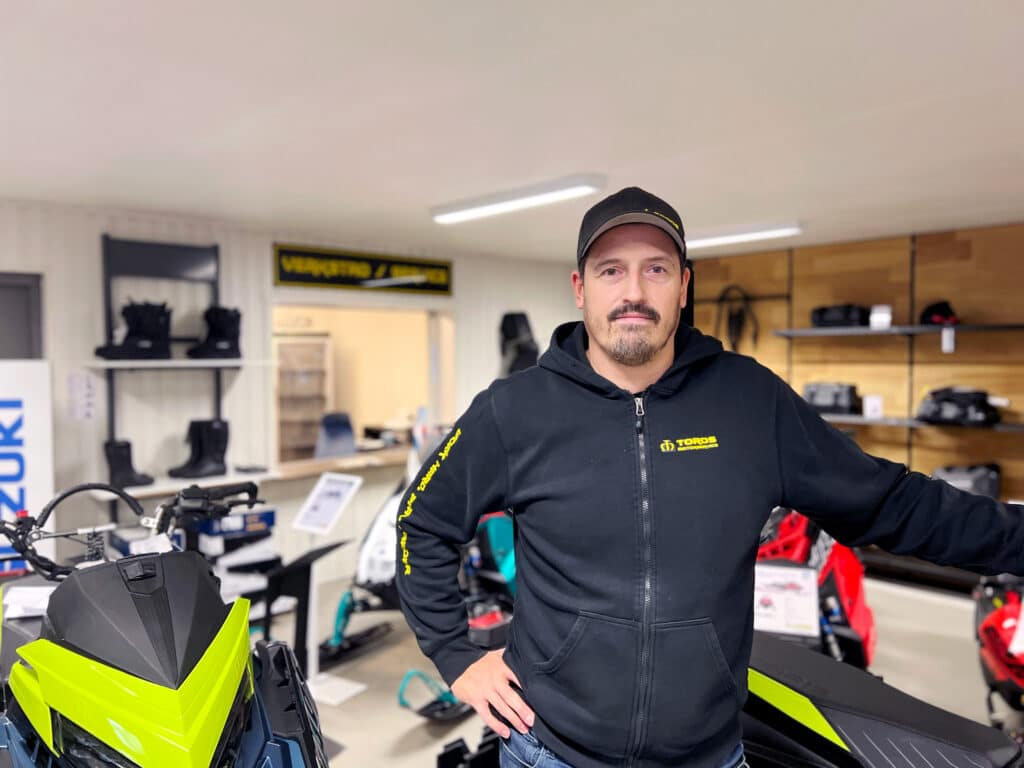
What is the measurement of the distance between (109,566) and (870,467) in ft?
4.57

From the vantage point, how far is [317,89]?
2.59 m

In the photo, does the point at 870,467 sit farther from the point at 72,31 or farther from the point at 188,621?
the point at 72,31

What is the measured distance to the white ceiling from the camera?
81.5 inches

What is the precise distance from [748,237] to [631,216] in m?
4.93

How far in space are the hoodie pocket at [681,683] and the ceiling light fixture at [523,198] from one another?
298 cm

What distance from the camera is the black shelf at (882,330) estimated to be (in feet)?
18.6

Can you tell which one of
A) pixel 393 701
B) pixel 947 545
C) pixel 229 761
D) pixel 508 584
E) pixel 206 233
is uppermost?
pixel 206 233

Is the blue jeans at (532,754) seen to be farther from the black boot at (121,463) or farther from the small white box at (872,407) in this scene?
the small white box at (872,407)

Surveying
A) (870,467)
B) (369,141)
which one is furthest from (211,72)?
(870,467)

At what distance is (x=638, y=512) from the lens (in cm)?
128

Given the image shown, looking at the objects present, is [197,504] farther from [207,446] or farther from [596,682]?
[207,446]

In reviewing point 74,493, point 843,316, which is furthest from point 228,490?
point 843,316

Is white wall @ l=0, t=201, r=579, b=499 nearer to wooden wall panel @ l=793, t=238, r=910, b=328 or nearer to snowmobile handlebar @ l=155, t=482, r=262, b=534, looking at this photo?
snowmobile handlebar @ l=155, t=482, r=262, b=534

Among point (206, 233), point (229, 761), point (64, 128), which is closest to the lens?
point (229, 761)
